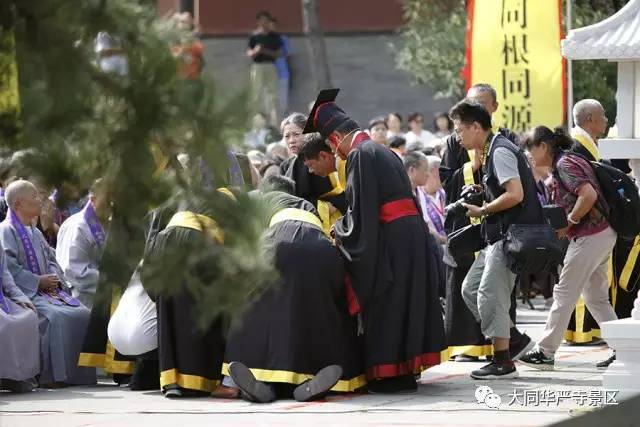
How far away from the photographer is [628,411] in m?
4.05

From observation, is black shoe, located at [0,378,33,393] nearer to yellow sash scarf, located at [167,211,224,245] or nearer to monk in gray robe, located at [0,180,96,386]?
monk in gray robe, located at [0,180,96,386]

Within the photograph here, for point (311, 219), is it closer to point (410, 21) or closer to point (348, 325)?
point (348, 325)

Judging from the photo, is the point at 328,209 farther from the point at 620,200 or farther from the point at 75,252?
the point at 620,200

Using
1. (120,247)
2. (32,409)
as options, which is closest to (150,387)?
(32,409)

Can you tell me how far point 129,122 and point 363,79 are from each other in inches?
965

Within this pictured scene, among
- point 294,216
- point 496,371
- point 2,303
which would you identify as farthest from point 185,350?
point 496,371

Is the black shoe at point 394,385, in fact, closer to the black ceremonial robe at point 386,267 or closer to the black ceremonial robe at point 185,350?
the black ceremonial robe at point 386,267

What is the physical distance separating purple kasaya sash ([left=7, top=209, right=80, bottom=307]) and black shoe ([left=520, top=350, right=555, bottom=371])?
331 centimetres

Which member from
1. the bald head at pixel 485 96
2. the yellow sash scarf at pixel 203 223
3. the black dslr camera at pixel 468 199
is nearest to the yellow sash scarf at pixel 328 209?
the black dslr camera at pixel 468 199

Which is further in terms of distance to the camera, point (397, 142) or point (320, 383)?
point (397, 142)

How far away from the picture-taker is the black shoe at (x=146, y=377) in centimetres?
1018

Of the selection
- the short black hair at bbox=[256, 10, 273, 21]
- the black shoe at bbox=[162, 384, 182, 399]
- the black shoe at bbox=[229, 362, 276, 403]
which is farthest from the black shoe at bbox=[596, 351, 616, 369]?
the short black hair at bbox=[256, 10, 273, 21]

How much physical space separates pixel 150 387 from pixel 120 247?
Answer: 19.9 feet

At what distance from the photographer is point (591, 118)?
1141 cm
